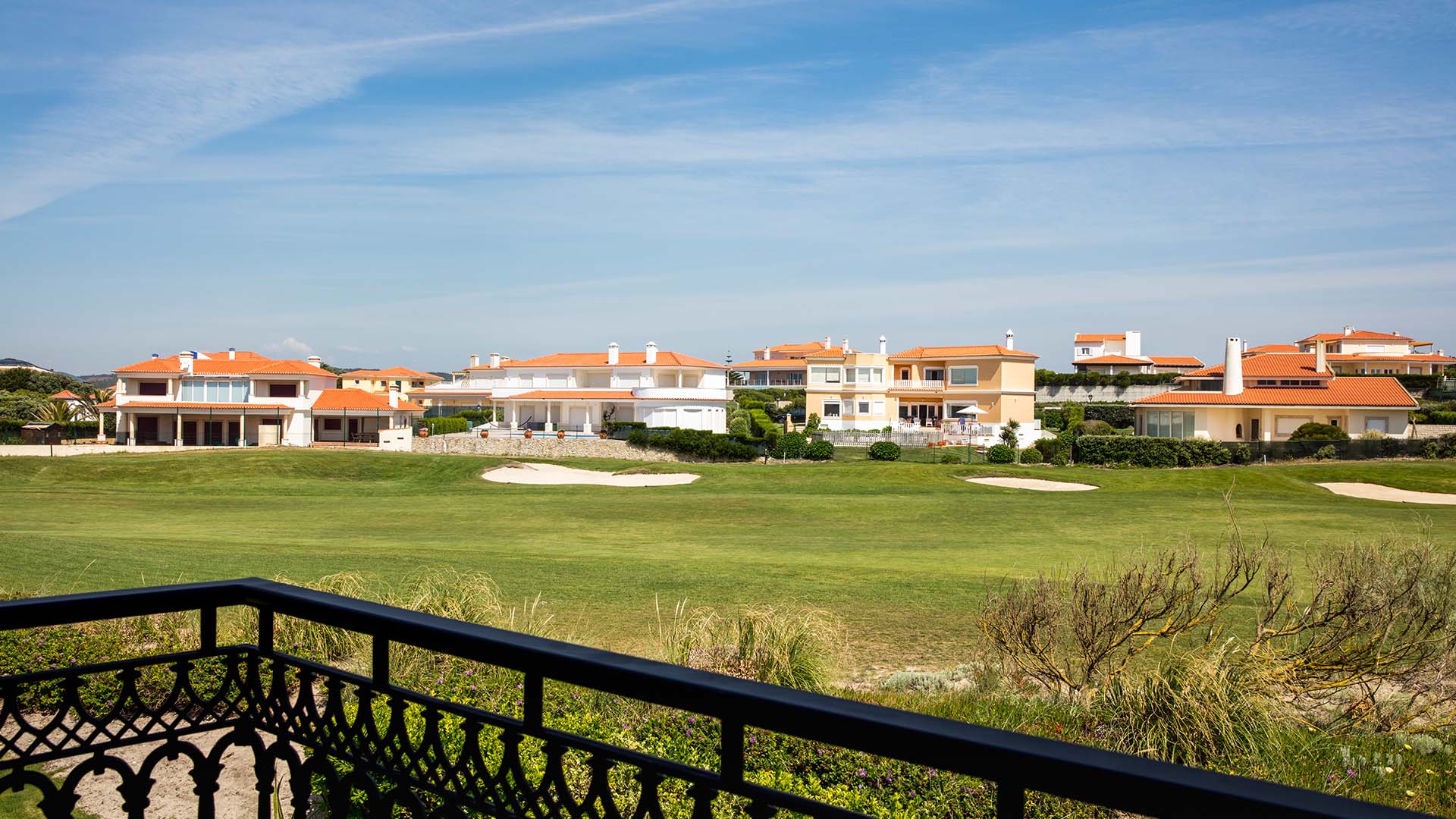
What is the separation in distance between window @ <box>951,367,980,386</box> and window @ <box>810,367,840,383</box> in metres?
6.90

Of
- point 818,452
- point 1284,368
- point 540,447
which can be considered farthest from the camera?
point 1284,368

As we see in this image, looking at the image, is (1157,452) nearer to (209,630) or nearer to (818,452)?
(818,452)

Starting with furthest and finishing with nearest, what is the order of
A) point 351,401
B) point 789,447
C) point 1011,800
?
point 351,401, point 789,447, point 1011,800

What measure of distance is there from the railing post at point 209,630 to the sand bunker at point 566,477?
30.5 metres

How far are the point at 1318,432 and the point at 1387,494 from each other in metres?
→ 14.8

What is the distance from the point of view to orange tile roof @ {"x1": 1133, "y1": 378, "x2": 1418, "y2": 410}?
1770 inches

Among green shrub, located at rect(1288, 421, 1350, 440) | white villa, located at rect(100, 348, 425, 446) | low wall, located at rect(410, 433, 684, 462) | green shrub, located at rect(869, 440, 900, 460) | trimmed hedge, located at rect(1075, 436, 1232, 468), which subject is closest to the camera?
trimmed hedge, located at rect(1075, 436, 1232, 468)

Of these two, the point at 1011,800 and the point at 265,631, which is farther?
the point at 265,631

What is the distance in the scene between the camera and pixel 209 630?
8.19ft

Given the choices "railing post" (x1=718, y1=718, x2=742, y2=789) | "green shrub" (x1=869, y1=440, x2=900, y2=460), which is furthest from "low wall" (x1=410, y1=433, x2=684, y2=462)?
"railing post" (x1=718, y1=718, x2=742, y2=789)

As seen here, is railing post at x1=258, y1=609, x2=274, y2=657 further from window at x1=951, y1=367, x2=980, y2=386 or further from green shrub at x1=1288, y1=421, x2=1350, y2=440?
window at x1=951, y1=367, x2=980, y2=386

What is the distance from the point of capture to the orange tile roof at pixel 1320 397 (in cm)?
4497

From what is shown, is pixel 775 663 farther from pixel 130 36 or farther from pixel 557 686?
pixel 130 36

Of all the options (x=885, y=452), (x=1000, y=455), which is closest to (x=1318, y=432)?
(x=1000, y=455)
